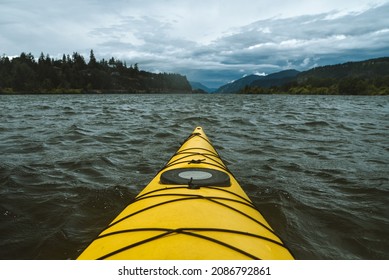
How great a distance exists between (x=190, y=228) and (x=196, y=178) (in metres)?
1.32

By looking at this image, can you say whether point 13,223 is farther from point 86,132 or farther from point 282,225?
point 86,132

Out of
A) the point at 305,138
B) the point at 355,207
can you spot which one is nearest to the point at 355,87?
the point at 305,138

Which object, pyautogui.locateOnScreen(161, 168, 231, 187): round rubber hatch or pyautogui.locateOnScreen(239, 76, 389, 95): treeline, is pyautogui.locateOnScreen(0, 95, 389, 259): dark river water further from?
pyautogui.locateOnScreen(239, 76, 389, 95): treeline

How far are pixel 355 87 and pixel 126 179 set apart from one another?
328ft

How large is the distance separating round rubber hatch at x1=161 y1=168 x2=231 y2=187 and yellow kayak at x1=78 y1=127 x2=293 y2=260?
13mm

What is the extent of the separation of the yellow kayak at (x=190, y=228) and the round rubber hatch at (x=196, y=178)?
1 cm

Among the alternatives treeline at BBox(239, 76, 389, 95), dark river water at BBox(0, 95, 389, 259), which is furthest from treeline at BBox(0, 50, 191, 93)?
dark river water at BBox(0, 95, 389, 259)

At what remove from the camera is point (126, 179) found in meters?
6.12

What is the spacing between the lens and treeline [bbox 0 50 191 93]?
9300 cm

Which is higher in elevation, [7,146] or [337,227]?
[7,146]

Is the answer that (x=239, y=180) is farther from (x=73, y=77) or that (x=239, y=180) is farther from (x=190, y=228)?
(x=73, y=77)

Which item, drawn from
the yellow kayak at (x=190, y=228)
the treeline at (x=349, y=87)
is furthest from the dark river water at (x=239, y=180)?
the treeline at (x=349, y=87)

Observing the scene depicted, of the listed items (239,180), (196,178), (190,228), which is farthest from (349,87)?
(190,228)
